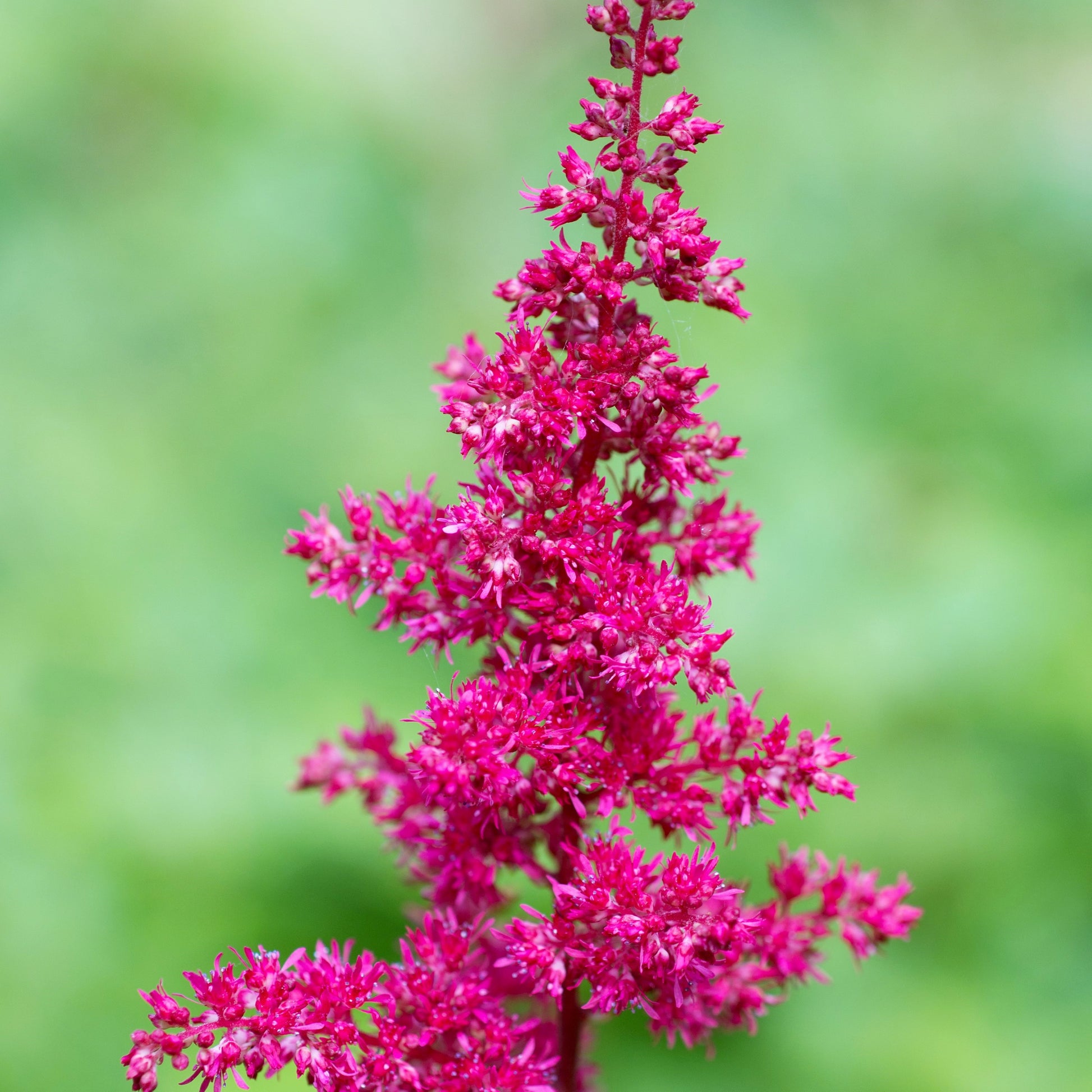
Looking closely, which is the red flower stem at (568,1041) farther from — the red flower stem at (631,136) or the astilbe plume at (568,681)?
the red flower stem at (631,136)

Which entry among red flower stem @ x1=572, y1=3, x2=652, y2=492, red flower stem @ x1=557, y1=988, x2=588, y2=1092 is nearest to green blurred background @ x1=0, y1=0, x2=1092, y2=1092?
red flower stem @ x1=557, y1=988, x2=588, y2=1092

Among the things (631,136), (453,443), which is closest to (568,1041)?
(631,136)

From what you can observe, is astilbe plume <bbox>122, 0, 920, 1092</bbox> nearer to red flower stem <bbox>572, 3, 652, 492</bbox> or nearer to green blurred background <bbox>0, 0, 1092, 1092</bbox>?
red flower stem <bbox>572, 3, 652, 492</bbox>

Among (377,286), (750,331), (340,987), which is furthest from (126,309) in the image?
(340,987)

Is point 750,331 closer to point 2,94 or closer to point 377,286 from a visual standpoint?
point 377,286

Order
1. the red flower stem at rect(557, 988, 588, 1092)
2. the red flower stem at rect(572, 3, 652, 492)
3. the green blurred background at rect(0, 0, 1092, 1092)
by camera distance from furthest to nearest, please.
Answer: the green blurred background at rect(0, 0, 1092, 1092) → the red flower stem at rect(557, 988, 588, 1092) → the red flower stem at rect(572, 3, 652, 492)

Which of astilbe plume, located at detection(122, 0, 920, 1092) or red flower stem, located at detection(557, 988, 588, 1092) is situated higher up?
astilbe plume, located at detection(122, 0, 920, 1092)

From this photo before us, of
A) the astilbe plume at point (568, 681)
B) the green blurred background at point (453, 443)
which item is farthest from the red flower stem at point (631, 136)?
the green blurred background at point (453, 443)

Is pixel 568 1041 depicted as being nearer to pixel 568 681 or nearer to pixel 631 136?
pixel 568 681
